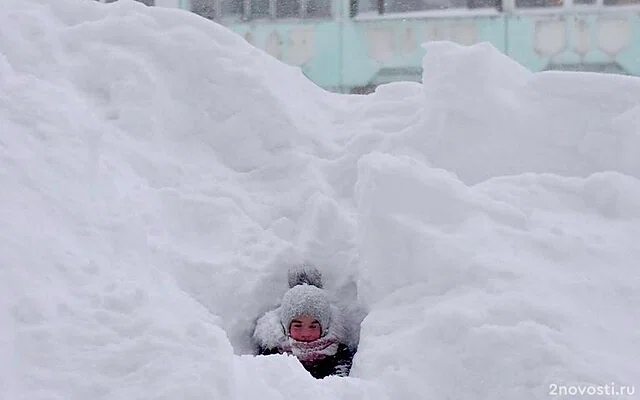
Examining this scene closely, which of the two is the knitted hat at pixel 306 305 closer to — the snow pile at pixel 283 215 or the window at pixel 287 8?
the snow pile at pixel 283 215

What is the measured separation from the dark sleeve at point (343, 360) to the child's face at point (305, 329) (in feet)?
0.44

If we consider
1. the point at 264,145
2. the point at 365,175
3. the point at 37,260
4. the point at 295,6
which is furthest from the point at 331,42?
the point at 37,260

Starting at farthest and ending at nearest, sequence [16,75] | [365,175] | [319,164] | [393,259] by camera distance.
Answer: [319,164] < [16,75] < [365,175] < [393,259]

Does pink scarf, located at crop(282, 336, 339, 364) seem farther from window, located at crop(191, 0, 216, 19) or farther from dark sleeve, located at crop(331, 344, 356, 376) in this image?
window, located at crop(191, 0, 216, 19)

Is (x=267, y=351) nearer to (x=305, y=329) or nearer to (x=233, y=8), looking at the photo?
(x=305, y=329)

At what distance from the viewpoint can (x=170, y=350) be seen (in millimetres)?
2098

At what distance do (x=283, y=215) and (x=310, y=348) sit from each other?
765mm

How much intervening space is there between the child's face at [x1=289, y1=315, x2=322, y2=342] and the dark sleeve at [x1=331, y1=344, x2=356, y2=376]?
0.44 feet

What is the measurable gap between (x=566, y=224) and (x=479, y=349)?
774 mm

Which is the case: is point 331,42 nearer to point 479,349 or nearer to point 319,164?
point 319,164

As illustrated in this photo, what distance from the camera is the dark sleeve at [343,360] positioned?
10.2 ft

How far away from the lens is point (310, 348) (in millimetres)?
3076

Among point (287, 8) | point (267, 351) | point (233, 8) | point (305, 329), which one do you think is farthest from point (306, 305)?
point (233, 8)

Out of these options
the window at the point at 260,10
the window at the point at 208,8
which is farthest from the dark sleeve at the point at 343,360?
the window at the point at 208,8
